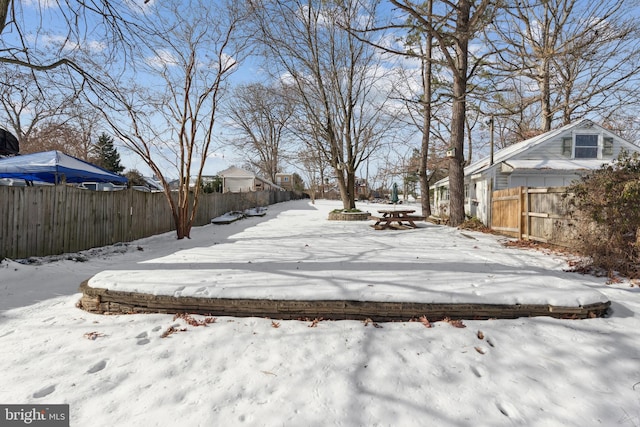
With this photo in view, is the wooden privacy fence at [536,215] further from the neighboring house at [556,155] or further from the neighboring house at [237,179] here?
the neighboring house at [237,179]

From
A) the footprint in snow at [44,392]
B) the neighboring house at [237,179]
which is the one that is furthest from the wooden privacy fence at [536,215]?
the neighboring house at [237,179]

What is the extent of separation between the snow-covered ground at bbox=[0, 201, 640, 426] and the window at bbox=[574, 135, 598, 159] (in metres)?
12.5

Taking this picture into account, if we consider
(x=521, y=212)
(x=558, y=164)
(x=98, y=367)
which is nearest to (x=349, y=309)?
(x=98, y=367)

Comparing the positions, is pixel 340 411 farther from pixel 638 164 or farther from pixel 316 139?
pixel 316 139

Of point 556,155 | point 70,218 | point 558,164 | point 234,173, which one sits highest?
point 234,173

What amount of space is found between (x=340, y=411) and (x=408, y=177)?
139 feet

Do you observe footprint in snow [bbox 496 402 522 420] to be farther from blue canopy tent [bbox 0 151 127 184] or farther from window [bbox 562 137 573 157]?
window [bbox 562 137 573 157]

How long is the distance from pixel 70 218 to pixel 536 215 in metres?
10.6

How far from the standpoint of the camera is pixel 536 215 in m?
7.42

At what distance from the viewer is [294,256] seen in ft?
17.3

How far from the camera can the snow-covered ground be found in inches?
74.6

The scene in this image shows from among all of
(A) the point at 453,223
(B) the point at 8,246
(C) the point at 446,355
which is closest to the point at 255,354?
(C) the point at 446,355

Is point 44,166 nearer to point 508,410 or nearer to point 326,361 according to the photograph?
point 326,361

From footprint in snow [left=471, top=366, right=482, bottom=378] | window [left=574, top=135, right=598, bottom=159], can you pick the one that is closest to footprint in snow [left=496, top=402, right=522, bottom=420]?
footprint in snow [left=471, top=366, right=482, bottom=378]
